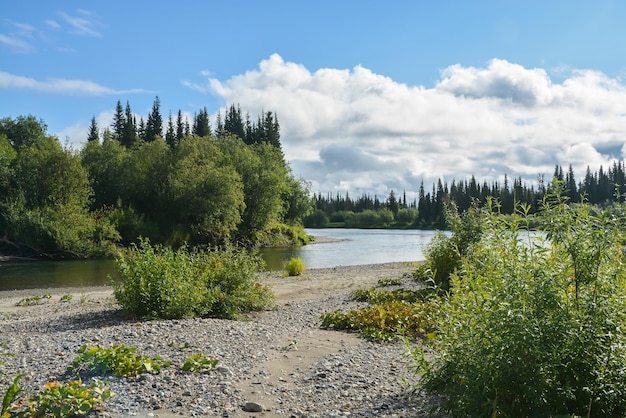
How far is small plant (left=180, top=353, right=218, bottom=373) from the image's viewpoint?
699cm

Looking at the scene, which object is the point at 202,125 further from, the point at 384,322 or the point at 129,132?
the point at 384,322

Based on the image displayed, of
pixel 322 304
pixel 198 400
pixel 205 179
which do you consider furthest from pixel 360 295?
pixel 205 179

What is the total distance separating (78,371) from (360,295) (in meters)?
9.69

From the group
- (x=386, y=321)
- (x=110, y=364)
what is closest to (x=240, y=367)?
(x=110, y=364)

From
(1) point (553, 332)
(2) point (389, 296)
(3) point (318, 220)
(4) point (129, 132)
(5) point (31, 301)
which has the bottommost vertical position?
(5) point (31, 301)

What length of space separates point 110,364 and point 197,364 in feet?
3.63

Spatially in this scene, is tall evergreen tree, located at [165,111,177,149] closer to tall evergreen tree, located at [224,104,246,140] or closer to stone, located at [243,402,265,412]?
tall evergreen tree, located at [224,104,246,140]

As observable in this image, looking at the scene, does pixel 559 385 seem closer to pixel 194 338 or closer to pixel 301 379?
pixel 301 379

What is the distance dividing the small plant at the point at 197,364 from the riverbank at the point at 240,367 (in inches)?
4.4

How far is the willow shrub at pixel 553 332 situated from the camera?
4410 mm

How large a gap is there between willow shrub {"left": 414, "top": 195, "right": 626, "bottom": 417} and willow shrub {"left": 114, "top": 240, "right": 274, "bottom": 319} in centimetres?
714

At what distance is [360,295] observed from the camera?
1530 cm

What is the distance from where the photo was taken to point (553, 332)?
14.7 feet

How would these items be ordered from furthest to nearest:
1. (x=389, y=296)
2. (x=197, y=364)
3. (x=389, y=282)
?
(x=389, y=282) → (x=389, y=296) → (x=197, y=364)
